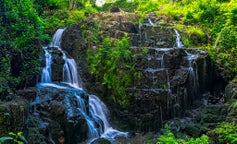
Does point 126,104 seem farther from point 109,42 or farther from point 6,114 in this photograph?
point 6,114

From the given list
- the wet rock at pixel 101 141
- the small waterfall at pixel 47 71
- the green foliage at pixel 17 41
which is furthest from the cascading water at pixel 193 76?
the green foliage at pixel 17 41

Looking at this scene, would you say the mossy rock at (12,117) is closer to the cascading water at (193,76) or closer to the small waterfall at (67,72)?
the small waterfall at (67,72)

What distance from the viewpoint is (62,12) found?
17.8 metres

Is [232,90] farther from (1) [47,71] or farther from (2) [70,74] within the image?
(1) [47,71]

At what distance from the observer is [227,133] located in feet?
25.0

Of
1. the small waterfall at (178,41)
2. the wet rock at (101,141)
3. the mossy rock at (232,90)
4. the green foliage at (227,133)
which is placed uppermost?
the small waterfall at (178,41)

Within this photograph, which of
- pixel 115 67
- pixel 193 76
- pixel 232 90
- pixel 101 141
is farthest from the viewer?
pixel 115 67

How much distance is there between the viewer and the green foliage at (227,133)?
7320 millimetres

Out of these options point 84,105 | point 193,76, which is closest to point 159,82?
point 193,76

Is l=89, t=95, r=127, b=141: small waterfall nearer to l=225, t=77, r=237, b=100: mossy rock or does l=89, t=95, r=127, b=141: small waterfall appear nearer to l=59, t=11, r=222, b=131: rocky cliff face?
l=59, t=11, r=222, b=131: rocky cliff face

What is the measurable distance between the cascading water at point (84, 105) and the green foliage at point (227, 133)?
380 cm

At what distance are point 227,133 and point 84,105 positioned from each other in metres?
5.15

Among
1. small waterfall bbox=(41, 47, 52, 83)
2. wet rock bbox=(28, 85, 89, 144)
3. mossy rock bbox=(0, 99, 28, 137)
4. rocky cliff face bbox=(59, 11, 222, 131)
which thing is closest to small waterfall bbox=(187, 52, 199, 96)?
rocky cliff face bbox=(59, 11, 222, 131)

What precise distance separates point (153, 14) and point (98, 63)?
8718 mm
